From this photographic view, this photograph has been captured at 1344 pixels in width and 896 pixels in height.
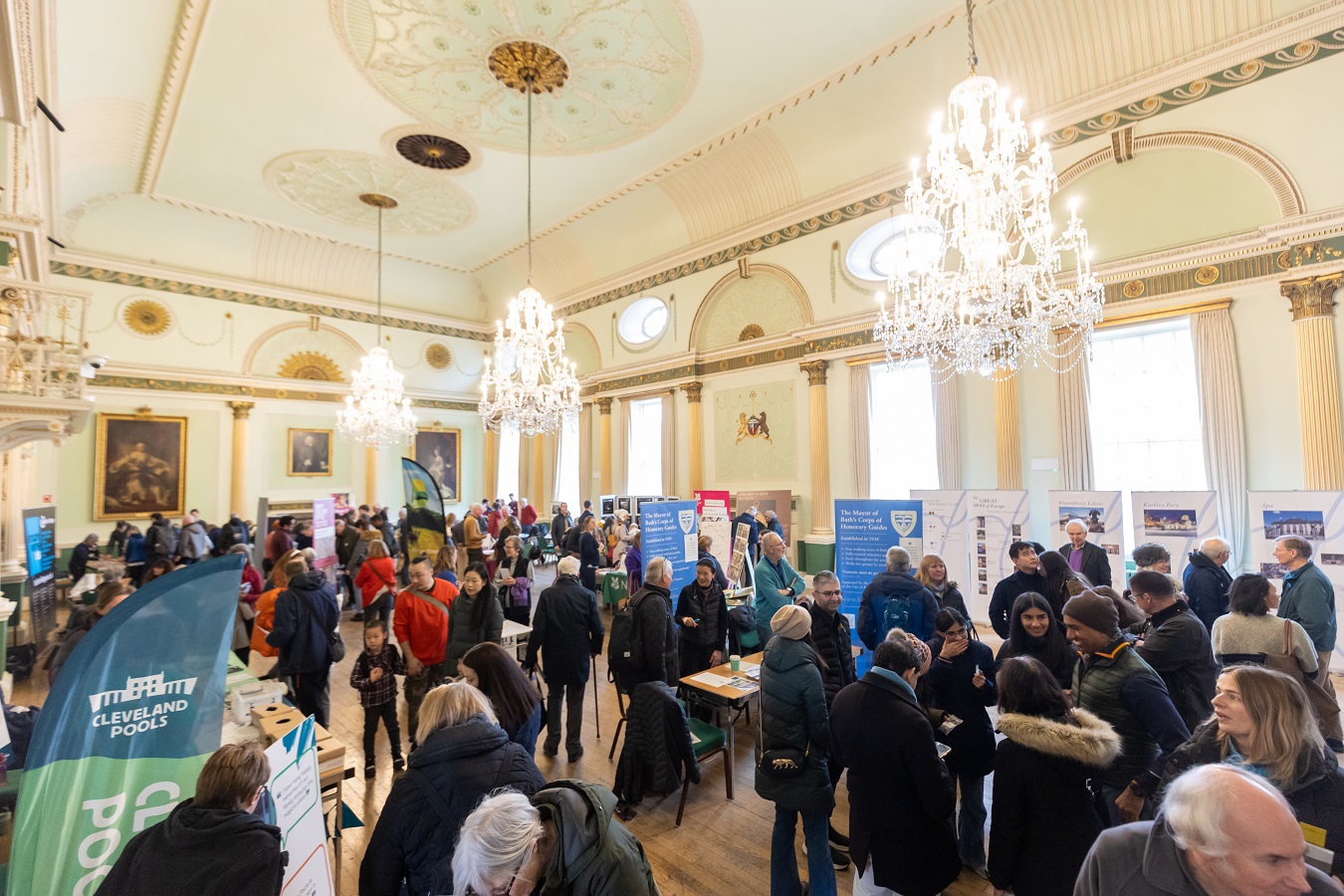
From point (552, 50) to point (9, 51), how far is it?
5481 mm

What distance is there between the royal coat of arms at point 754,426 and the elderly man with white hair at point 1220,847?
332 inches

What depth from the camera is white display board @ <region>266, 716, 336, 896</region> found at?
1739mm

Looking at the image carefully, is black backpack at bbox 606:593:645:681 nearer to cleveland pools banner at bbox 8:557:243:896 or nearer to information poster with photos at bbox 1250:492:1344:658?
cleveland pools banner at bbox 8:557:243:896

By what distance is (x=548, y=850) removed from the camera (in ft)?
4.53

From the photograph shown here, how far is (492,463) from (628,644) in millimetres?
12326

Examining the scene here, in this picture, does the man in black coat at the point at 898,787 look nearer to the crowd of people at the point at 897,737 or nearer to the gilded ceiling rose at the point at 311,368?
the crowd of people at the point at 897,737

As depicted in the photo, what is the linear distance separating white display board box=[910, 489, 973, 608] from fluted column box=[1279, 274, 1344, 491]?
285 centimetres

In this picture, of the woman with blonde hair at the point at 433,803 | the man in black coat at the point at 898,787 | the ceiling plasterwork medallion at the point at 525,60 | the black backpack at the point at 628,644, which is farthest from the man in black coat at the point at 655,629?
the ceiling plasterwork medallion at the point at 525,60

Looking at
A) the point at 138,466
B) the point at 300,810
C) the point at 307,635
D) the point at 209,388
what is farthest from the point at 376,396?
the point at 300,810

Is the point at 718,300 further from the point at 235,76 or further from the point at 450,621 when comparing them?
the point at 450,621

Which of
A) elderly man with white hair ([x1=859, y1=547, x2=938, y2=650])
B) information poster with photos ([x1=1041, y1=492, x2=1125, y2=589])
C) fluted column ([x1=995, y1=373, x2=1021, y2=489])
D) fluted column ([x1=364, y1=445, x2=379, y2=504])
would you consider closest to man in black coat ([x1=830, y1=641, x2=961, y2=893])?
elderly man with white hair ([x1=859, y1=547, x2=938, y2=650])

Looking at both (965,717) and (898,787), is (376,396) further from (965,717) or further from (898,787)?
(898,787)

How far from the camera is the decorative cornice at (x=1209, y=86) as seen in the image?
5219 mm

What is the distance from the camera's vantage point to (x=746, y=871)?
2842mm
